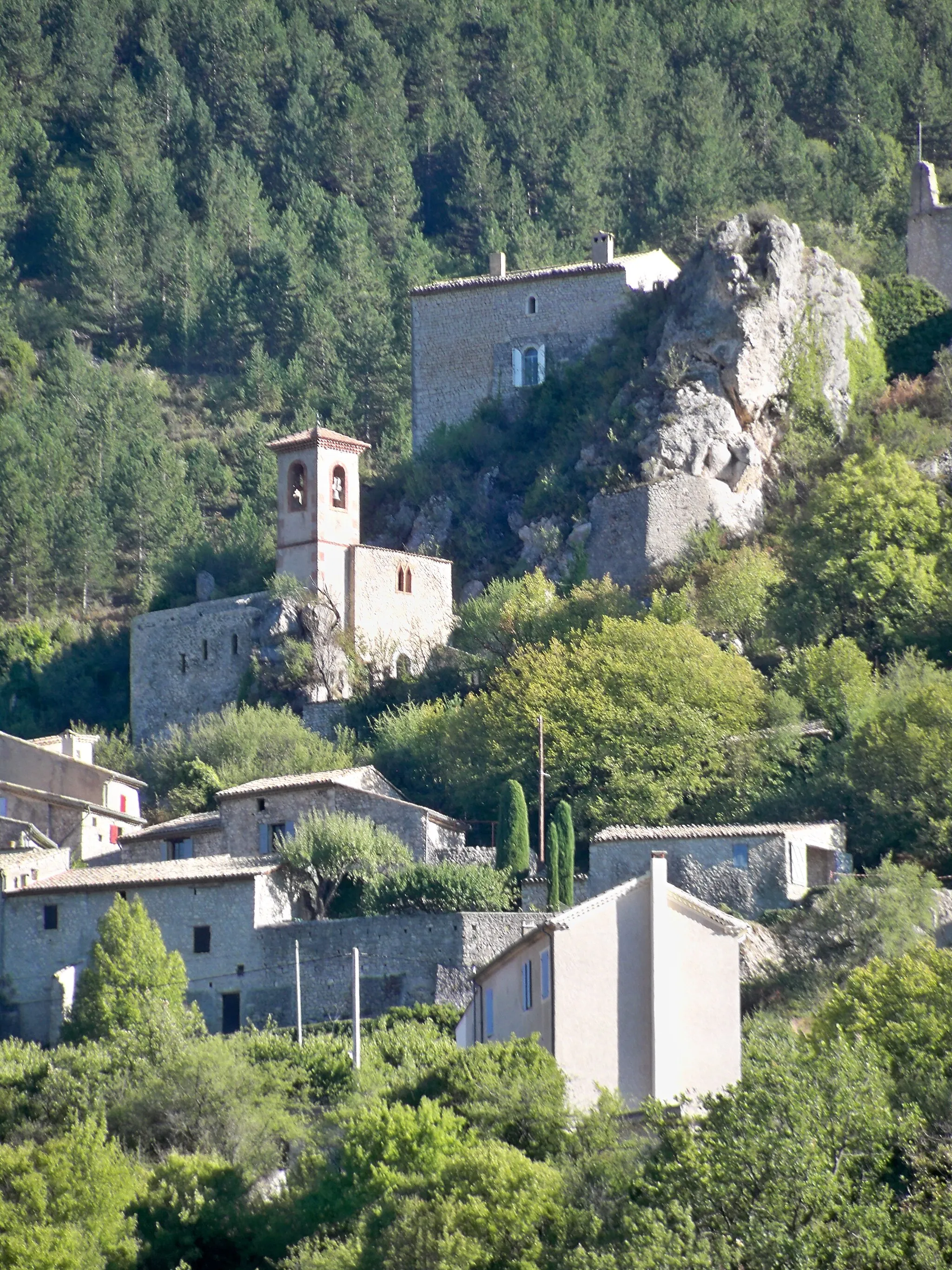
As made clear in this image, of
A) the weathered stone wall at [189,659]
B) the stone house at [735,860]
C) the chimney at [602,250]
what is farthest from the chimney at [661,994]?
the chimney at [602,250]

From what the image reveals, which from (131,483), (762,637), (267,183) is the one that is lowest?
(762,637)

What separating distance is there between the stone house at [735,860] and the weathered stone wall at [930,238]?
96.3 feet

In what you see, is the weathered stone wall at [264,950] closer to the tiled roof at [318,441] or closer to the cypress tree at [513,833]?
the cypress tree at [513,833]

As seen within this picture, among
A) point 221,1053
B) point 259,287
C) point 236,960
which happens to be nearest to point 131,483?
point 259,287

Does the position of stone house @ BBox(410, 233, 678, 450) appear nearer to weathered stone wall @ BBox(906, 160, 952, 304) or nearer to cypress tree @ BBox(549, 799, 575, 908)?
weathered stone wall @ BBox(906, 160, 952, 304)

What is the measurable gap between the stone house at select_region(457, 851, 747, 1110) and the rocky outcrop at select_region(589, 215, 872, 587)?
69.5ft

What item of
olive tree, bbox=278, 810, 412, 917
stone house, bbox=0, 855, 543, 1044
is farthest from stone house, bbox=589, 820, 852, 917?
olive tree, bbox=278, 810, 412, 917

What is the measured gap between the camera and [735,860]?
44438mm

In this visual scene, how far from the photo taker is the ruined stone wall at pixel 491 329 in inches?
2657

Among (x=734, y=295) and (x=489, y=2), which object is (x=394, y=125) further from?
(x=734, y=295)

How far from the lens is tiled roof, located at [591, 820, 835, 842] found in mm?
44594

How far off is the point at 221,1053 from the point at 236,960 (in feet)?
21.0

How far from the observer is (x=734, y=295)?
6269 centimetres

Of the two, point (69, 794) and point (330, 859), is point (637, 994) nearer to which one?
point (330, 859)
